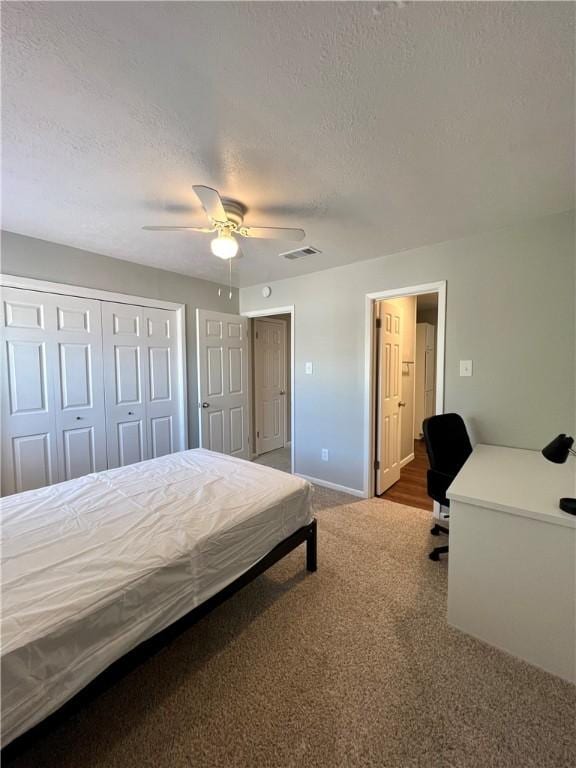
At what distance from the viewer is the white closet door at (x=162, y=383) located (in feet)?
10.8

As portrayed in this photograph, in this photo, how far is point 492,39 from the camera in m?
0.98

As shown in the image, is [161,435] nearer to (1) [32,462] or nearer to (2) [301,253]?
(1) [32,462]

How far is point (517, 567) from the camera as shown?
4.83 ft

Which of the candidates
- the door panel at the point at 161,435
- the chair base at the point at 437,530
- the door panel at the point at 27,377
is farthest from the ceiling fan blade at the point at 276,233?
the chair base at the point at 437,530

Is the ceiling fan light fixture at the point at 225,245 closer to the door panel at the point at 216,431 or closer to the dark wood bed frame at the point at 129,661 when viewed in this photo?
the dark wood bed frame at the point at 129,661

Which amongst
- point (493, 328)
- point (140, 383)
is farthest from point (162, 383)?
point (493, 328)

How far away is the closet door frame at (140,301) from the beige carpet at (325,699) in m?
2.20

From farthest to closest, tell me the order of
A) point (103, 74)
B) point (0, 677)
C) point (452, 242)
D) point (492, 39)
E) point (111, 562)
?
point (452, 242) < point (111, 562) < point (103, 74) < point (492, 39) < point (0, 677)

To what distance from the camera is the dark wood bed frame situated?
2.94 feet

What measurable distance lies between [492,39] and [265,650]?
260cm

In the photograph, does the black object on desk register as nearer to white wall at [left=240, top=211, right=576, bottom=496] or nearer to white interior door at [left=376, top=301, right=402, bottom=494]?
white wall at [left=240, top=211, right=576, bottom=496]

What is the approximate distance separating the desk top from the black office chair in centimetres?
19

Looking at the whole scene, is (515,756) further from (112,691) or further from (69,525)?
(69,525)

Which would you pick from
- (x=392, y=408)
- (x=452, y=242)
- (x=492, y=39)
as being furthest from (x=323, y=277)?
(x=492, y=39)
